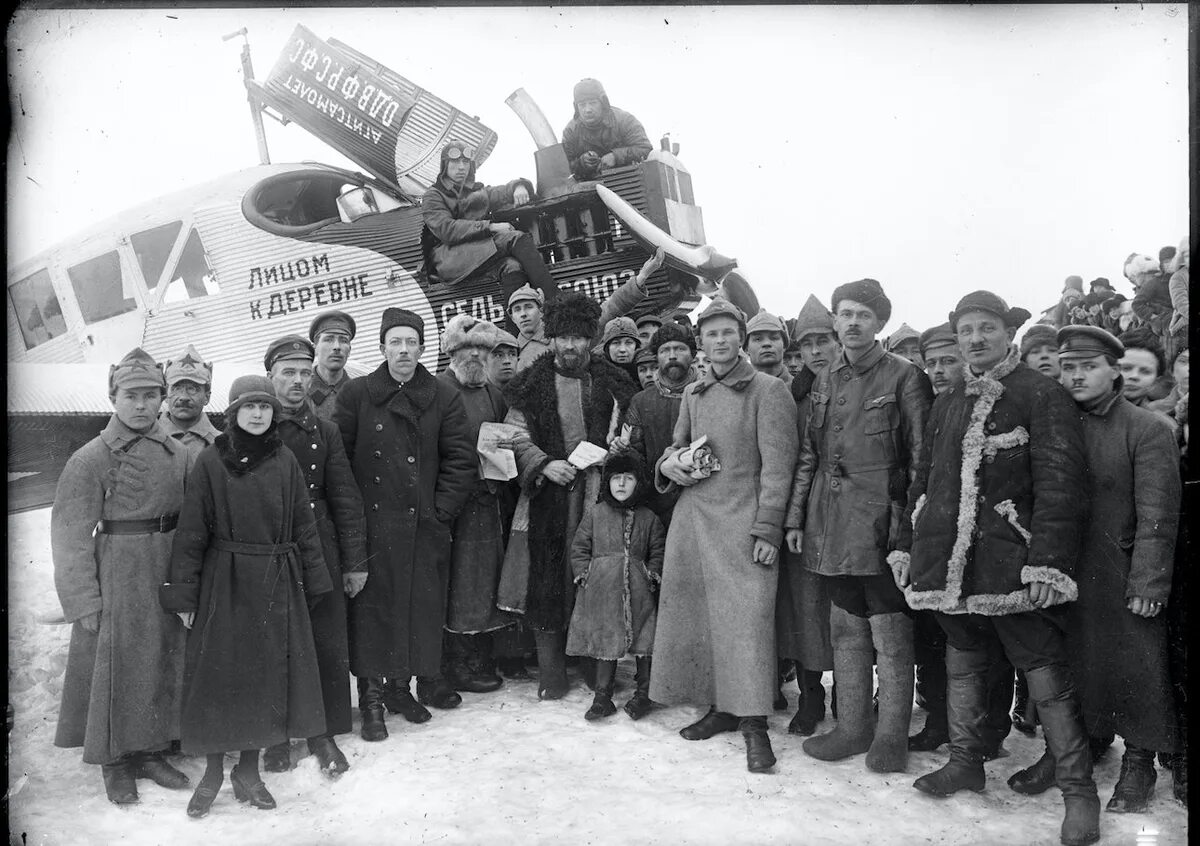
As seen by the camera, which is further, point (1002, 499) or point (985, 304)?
point (985, 304)

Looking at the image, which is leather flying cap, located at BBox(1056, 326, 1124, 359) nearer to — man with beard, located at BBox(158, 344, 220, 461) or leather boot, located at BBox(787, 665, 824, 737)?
leather boot, located at BBox(787, 665, 824, 737)

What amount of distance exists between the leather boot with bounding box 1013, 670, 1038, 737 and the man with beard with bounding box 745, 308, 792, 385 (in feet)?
6.11

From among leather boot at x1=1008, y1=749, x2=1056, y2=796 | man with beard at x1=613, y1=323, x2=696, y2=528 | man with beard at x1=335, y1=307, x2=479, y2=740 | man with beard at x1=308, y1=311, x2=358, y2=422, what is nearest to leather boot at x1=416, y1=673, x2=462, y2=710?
man with beard at x1=335, y1=307, x2=479, y2=740

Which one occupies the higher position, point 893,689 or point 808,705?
point 893,689

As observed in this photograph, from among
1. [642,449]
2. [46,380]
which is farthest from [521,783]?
[46,380]

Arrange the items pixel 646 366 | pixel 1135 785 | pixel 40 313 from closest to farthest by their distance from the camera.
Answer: pixel 1135 785 → pixel 646 366 → pixel 40 313

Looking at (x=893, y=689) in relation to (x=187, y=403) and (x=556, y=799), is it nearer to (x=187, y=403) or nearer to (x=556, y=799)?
(x=556, y=799)

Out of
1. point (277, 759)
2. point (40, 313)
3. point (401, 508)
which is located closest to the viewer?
point (277, 759)

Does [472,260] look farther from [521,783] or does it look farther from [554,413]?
[521,783]

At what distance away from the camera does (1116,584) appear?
8.98 ft

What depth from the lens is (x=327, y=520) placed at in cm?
332

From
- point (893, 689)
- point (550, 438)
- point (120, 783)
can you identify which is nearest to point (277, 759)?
point (120, 783)

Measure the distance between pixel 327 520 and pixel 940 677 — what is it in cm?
286

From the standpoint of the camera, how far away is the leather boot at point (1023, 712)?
353cm
